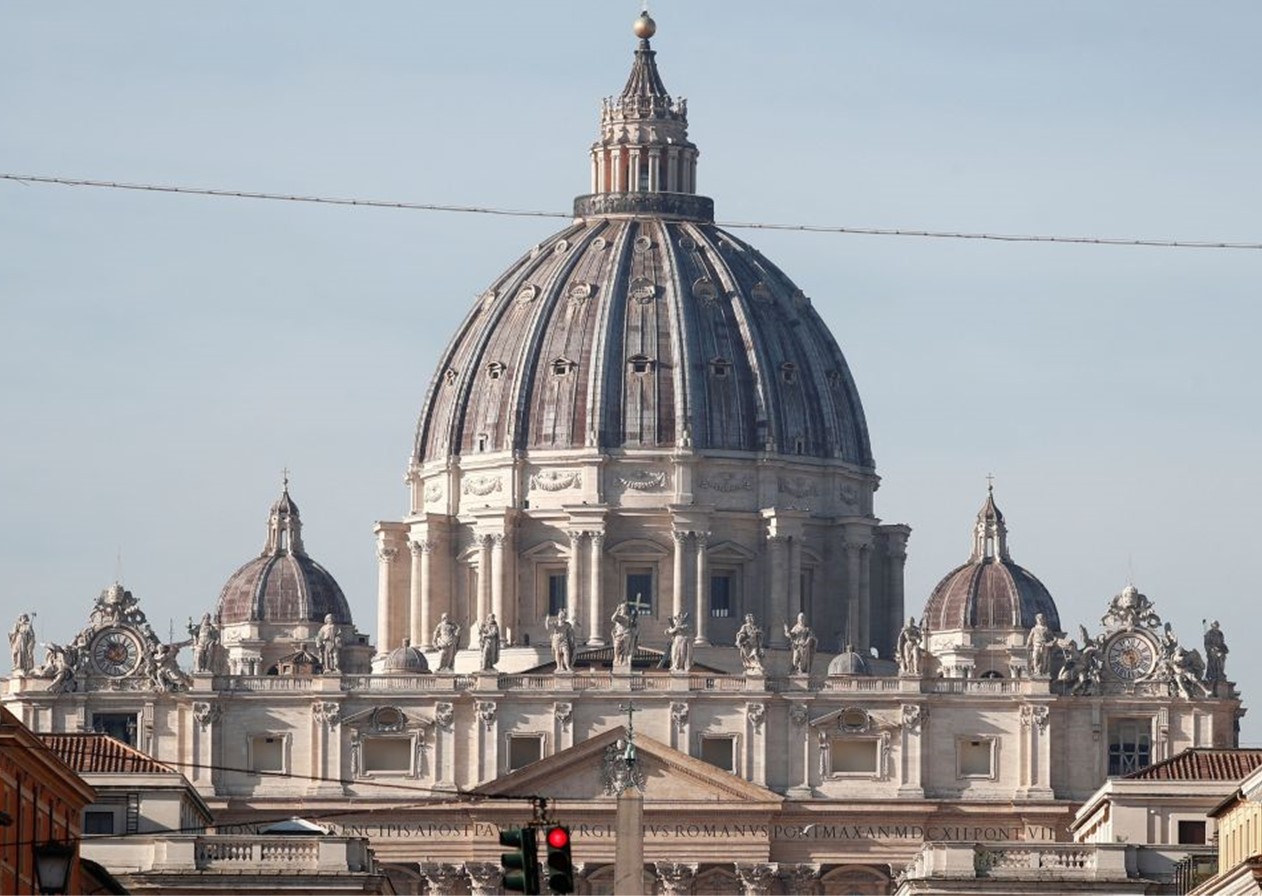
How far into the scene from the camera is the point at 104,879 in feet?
340

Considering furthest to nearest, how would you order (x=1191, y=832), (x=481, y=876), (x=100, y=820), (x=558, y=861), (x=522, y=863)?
(x=481, y=876) → (x=1191, y=832) → (x=100, y=820) → (x=522, y=863) → (x=558, y=861)

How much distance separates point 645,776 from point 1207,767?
50117 millimetres

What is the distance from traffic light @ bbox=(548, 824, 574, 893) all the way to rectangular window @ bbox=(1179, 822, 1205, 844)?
5651 centimetres

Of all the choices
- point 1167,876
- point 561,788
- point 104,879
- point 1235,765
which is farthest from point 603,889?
point 104,879

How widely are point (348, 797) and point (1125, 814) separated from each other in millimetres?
55955

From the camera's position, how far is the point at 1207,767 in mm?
150500

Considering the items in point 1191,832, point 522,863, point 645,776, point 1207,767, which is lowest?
point 522,863

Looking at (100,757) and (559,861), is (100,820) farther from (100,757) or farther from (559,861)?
(559,861)

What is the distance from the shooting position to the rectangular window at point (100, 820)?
136625 millimetres

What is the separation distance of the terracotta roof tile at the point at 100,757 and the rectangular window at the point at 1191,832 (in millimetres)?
24414

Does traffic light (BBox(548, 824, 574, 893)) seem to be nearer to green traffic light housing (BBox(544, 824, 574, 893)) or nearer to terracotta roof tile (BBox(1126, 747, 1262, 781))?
green traffic light housing (BBox(544, 824, 574, 893))

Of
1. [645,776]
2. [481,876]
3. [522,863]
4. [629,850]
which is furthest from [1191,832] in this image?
[522,863]

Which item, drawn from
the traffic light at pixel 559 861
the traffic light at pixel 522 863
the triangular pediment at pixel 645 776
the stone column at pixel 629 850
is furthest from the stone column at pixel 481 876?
the traffic light at pixel 522 863

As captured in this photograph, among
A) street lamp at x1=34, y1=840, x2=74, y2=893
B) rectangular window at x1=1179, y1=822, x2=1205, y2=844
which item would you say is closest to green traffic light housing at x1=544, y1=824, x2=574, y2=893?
street lamp at x1=34, y1=840, x2=74, y2=893
